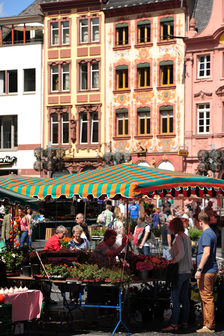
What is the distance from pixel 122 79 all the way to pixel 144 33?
122 inches

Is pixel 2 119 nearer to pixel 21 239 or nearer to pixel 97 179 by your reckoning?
pixel 21 239

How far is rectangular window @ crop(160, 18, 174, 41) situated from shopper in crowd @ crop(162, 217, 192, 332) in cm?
3246

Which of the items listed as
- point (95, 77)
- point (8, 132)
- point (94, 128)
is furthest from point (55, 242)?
point (8, 132)

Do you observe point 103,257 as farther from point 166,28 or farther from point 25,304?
point 166,28

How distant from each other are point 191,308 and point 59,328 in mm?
2198

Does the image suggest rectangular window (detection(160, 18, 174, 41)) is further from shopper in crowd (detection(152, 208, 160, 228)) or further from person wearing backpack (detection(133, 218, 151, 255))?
person wearing backpack (detection(133, 218, 151, 255))

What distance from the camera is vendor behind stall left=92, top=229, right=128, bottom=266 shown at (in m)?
11.0

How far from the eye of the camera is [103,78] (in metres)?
44.7

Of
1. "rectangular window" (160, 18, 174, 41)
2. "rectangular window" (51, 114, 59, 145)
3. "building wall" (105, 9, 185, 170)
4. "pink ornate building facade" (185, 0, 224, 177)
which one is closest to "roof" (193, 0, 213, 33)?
"pink ornate building facade" (185, 0, 224, 177)

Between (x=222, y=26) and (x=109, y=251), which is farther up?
(x=222, y=26)

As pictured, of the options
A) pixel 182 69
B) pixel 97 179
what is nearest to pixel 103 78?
pixel 182 69

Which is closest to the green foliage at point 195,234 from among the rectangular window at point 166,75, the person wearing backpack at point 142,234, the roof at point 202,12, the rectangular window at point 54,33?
the person wearing backpack at point 142,234

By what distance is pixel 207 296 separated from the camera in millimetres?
10758

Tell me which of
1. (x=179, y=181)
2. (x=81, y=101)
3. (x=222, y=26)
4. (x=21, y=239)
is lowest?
(x=21, y=239)
